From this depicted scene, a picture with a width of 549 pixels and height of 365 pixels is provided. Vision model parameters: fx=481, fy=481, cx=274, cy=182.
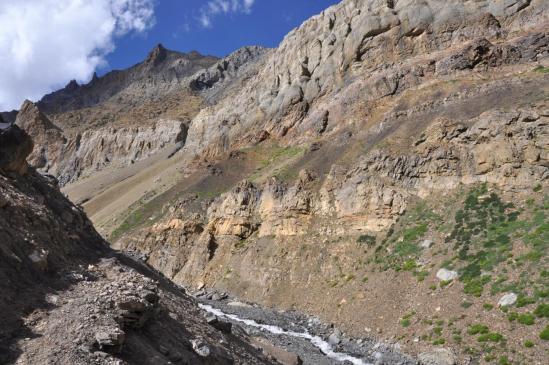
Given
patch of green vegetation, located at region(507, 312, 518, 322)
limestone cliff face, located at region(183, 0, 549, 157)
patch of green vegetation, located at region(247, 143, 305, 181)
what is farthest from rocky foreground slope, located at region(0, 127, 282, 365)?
limestone cliff face, located at region(183, 0, 549, 157)

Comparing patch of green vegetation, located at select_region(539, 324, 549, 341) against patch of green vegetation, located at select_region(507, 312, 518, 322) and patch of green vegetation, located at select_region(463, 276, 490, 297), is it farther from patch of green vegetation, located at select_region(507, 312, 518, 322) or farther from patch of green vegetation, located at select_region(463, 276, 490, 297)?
patch of green vegetation, located at select_region(463, 276, 490, 297)

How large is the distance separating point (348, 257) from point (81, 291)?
31.0 m

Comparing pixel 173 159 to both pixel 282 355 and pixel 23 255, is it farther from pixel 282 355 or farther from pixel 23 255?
pixel 23 255

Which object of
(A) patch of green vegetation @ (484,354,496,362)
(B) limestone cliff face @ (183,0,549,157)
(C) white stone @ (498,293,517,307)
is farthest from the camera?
(B) limestone cliff face @ (183,0,549,157)

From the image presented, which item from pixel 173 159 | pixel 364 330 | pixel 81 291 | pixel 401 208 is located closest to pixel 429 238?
pixel 401 208

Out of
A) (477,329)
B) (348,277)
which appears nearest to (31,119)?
(348,277)

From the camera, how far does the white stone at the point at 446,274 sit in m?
34.0

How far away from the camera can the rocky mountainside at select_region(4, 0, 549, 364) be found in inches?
1262

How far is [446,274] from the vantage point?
113ft

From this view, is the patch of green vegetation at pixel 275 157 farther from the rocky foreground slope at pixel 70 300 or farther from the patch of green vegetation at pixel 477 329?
the rocky foreground slope at pixel 70 300

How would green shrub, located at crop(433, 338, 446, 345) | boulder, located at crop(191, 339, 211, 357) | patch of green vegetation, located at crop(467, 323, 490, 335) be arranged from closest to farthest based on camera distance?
boulder, located at crop(191, 339, 211, 357) → patch of green vegetation, located at crop(467, 323, 490, 335) → green shrub, located at crop(433, 338, 446, 345)

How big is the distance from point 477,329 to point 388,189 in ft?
63.0

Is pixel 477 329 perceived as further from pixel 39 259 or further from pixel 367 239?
pixel 39 259

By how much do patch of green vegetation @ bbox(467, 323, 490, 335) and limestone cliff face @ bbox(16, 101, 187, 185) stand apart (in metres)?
118
